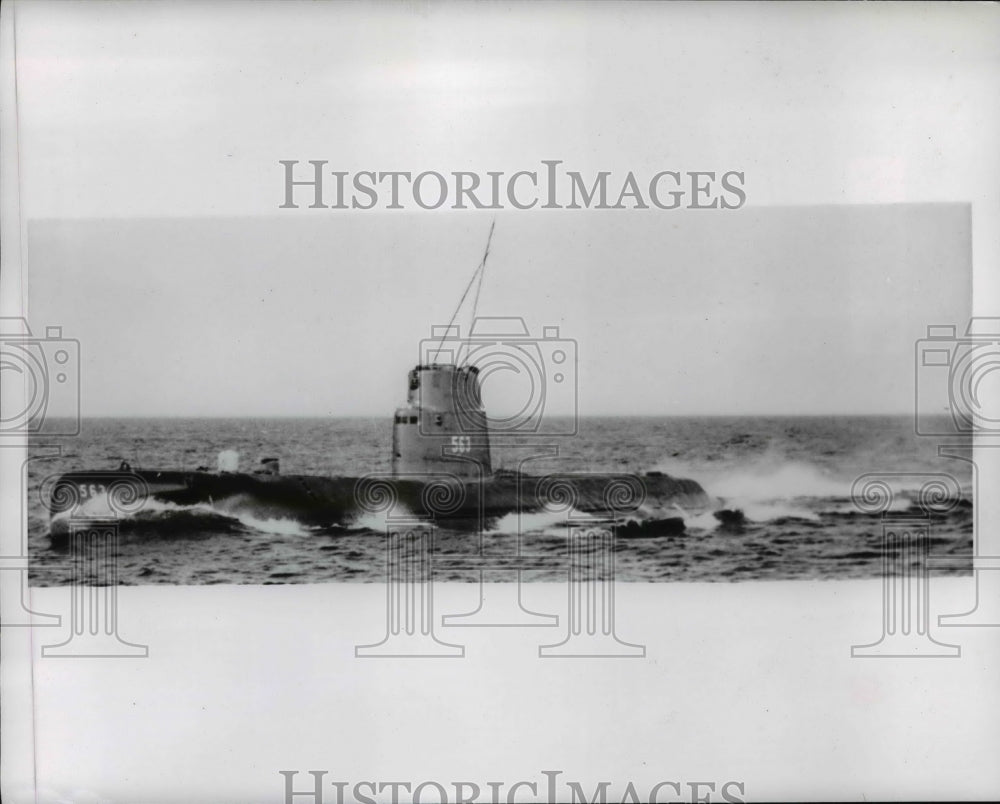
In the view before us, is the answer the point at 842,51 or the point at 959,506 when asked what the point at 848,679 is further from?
the point at 842,51

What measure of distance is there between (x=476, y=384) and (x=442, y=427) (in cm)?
11

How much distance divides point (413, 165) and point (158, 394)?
70 centimetres

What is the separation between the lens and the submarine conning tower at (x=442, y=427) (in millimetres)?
1479

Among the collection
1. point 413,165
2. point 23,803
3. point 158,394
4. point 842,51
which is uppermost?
point 842,51

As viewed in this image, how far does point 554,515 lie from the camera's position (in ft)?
4.92

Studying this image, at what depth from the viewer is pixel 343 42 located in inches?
58.8

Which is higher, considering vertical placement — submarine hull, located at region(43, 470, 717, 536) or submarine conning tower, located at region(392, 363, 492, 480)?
submarine conning tower, located at region(392, 363, 492, 480)

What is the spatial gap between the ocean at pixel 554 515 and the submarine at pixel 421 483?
2 cm

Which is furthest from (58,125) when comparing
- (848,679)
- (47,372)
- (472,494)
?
(848,679)

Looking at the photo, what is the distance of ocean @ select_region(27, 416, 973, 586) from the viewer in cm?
149

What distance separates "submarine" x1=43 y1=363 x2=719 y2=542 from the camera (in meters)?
1.48

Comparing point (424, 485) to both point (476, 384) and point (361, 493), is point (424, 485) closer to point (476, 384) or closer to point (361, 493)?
point (361, 493)

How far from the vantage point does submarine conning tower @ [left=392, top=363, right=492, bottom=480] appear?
1479 mm

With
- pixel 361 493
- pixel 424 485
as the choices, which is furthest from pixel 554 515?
pixel 361 493
